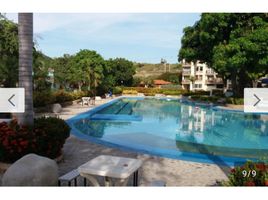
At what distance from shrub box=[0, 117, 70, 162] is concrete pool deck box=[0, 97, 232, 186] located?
0.63 metres

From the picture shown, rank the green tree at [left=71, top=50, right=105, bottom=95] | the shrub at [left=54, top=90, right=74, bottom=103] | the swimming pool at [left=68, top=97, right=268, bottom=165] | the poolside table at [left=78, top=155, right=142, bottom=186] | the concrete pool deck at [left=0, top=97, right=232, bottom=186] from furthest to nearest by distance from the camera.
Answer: the green tree at [left=71, top=50, right=105, bottom=95] < the shrub at [left=54, top=90, right=74, bottom=103] < the swimming pool at [left=68, top=97, right=268, bottom=165] < the concrete pool deck at [left=0, top=97, right=232, bottom=186] < the poolside table at [left=78, top=155, right=142, bottom=186]

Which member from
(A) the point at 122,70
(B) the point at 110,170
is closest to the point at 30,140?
(B) the point at 110,170

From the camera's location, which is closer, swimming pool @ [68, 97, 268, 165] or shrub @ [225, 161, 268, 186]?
shrub @ [225, 161, 268, 186]

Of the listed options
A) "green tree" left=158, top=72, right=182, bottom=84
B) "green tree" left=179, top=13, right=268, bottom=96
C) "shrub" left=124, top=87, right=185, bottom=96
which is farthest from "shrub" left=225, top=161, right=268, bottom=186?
"green tree" left=158, top=72, right=182, bottom=84

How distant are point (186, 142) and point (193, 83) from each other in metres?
53.7

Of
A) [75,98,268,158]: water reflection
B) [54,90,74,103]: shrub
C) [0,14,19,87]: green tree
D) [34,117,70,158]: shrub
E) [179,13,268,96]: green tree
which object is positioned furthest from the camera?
[54,90,74,103]: shrub

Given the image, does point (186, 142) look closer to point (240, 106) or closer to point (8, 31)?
point (8, 31)

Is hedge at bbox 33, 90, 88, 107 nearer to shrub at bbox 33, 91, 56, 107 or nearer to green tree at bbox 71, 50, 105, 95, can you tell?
shrub at bbox 33, 91, 56, 107

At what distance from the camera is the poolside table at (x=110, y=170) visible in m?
4.86

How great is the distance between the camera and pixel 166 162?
27.6ft

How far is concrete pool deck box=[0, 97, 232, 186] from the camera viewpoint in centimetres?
679

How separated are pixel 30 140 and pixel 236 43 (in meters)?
21.9

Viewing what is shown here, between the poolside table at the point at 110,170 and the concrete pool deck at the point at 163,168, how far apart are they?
1.44 m

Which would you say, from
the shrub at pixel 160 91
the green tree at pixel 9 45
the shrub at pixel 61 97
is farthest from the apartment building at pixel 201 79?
the green tree at pixel 9 45
